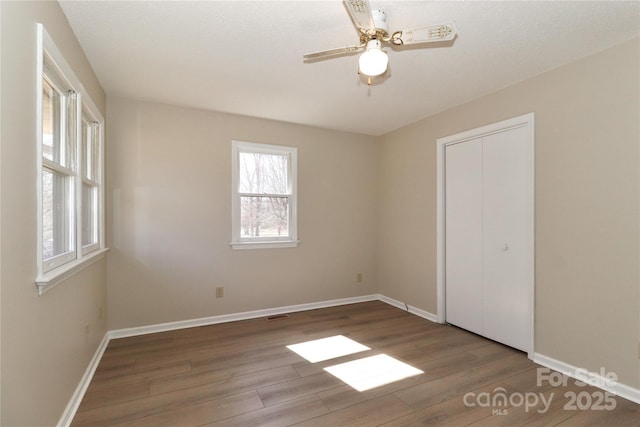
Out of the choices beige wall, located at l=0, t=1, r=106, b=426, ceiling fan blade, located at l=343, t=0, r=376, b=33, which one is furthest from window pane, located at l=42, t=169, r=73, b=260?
ceiling fan blade, located at l=343, t=0, r=376, b=33

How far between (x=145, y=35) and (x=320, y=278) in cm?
335

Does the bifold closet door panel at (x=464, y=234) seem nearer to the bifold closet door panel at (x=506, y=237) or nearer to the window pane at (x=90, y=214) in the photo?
the bifold closet door panel at (x=506, y=237)

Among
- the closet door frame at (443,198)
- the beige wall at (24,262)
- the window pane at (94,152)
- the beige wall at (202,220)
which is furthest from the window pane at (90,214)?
the closet door frame at (443,198)

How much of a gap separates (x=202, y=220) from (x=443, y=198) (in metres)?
2.93

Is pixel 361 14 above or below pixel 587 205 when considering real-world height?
above

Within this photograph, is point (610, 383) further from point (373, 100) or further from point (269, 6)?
point (269, 6)

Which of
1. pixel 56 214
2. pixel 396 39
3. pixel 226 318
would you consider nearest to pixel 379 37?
pixel 396 39

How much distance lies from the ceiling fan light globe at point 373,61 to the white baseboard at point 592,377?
9.13 feet

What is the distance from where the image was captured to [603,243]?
2.34 m

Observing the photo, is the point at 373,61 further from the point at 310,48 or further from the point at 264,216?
the point at 264,216

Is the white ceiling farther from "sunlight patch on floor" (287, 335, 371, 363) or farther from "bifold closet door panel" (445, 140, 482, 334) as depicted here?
"sunlight patch on floor" (287, 335, 371, 363)

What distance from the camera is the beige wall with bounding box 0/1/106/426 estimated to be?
125cm

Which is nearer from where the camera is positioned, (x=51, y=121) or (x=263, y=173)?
(x=51, y=121)

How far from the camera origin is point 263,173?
4086 mm
